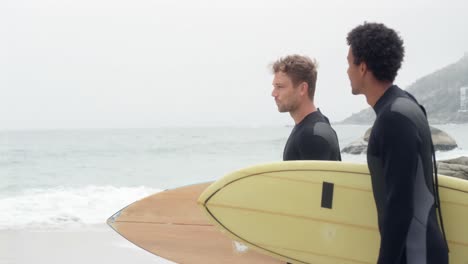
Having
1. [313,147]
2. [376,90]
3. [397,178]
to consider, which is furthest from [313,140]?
[397,178]

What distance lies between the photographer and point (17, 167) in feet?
49.4

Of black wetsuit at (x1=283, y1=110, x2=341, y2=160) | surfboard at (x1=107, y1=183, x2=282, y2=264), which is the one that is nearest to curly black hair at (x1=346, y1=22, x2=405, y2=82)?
black wetsuit at (x1=283, y1=110, x2=341, y2=160)

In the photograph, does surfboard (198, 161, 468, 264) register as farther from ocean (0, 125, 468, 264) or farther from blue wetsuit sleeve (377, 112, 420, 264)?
ocean (0, 125, 468, 264)

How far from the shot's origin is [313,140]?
172 cm

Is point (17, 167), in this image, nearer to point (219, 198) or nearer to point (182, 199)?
point (182, 199)

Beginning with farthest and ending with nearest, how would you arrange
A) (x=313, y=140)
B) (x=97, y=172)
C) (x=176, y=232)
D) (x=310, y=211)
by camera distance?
(x=97, y=172) < (x=176, y=232) < (x=310, y=211) < (x=313, y=140)

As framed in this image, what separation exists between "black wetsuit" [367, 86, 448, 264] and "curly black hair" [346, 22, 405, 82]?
0.07 metres

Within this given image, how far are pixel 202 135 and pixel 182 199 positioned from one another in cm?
2369

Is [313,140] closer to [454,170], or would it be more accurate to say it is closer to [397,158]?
[397,158]

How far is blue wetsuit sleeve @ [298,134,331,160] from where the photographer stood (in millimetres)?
1717

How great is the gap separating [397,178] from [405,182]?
0.02m

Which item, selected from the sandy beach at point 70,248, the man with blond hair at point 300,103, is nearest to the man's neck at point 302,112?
the man with blond hair at point 300,103

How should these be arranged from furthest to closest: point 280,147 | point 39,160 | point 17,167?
1. point 280,147
2. point 39,160
3. point 17,167

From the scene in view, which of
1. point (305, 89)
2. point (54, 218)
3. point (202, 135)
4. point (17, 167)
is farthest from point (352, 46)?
point (202, 135)
